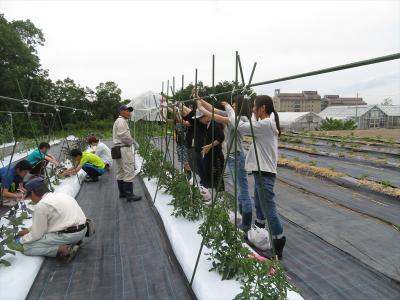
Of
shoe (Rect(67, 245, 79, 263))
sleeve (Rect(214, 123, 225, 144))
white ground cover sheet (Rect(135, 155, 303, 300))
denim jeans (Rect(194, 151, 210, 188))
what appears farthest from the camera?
denim jeans (Rect(194, 151, 210, 188))

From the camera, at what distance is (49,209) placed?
283cm

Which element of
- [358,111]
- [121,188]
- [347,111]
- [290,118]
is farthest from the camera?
[347,111]

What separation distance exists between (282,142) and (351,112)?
823 inches

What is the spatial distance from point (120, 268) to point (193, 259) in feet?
2.25

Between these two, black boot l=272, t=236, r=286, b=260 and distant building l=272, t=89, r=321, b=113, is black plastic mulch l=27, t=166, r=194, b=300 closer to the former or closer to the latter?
black boot l=272, t=236, r=286, b=260

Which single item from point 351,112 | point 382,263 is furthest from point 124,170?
point 351,112

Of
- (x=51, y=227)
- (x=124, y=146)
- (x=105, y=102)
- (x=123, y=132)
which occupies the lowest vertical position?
(x=51, y=227)

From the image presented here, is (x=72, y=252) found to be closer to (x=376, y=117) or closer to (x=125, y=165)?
(x=125, y=165)

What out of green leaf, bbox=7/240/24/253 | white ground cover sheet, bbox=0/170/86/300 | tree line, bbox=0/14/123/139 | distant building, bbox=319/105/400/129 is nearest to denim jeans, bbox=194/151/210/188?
white ground cover sheet, bbox=0/170/86/300

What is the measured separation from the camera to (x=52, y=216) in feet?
9.43

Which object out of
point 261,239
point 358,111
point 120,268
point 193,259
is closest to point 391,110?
point 358,111

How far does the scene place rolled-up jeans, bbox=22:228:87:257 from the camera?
2803mm

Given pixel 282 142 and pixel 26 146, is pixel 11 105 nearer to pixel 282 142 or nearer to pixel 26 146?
pixel 26 146

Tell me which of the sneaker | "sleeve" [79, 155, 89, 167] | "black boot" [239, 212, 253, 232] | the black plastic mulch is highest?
"sleeve" [79, 155, 89, 167]
